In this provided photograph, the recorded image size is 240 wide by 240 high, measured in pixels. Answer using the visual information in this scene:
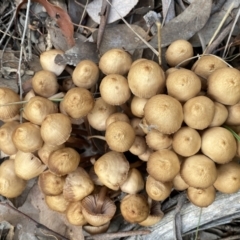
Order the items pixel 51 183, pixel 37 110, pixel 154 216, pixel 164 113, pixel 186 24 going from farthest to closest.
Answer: pixel 186 24 → pixel 154 216 → pixel 51 183 → pixel 37 110 → pixel 164 113

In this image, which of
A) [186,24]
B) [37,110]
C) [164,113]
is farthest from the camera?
[186,24]

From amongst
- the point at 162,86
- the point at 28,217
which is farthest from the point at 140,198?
the point at 28,217

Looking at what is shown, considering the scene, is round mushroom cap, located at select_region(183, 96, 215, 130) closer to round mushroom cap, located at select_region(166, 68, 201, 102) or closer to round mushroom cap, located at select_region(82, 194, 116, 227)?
round mushroom cap, located at select_region(166, 68, 201, 102)

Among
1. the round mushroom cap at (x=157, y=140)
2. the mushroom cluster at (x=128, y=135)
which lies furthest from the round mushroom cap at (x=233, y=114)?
the round mushroom cap at (x=157, y=140)

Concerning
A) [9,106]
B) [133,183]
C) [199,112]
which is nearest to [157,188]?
[133,183]

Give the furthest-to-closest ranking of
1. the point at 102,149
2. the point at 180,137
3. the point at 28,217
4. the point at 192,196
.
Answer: the point at 28,217 → the point at 102,149 → the point at 192,196 → the point at 180,137

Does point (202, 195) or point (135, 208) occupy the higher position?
point (202, 195)

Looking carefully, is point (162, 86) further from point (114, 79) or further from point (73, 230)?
point (73, 230)

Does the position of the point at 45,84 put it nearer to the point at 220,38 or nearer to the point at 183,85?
the point at 183,85
